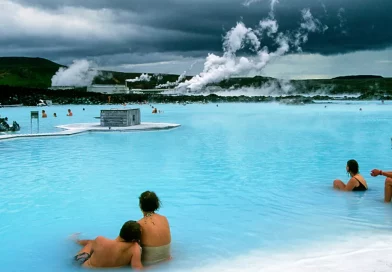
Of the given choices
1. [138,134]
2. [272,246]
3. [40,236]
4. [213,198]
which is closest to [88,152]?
[138,134]

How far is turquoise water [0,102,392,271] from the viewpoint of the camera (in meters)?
6.71

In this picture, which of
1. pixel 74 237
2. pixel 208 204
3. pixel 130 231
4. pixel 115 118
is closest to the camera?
pixel 130 231

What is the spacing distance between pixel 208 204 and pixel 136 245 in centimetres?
426

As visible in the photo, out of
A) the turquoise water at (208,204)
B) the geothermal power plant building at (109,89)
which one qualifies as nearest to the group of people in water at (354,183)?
the turquoise water at (208,204)

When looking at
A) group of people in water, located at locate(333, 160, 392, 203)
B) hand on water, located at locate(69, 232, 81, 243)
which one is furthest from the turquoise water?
group of people in water, located at locate(333, 160, 392, 203)

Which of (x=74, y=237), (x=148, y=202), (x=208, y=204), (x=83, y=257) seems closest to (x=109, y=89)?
(x=208, y=204)

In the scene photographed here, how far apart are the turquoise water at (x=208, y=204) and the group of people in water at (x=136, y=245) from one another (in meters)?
0.28

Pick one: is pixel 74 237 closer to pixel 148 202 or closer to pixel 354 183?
pixel 148 202

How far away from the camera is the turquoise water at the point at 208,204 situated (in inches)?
264

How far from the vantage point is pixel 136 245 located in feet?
19.2

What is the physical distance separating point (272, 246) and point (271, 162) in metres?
9.12

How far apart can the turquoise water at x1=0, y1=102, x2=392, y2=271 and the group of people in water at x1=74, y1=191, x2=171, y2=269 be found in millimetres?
277

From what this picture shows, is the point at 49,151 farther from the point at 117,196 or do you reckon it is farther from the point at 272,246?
the point at 272,246

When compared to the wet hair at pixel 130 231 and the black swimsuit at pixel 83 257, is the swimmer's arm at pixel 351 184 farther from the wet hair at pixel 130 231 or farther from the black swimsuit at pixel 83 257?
the black swimsuit at pixel 83 257
